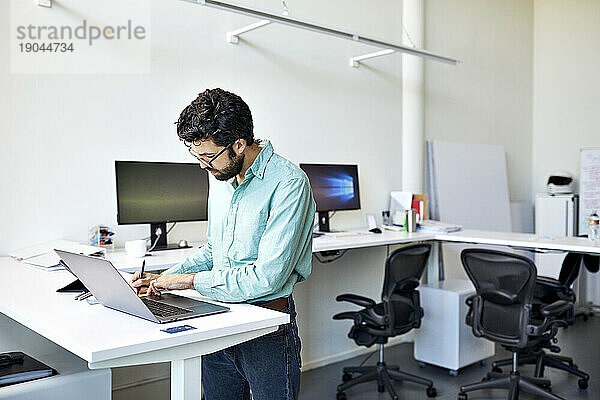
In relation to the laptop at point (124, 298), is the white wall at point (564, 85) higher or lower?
higher

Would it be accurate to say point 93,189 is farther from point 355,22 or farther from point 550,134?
point 550,134

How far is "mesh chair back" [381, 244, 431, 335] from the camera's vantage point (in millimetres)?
3521

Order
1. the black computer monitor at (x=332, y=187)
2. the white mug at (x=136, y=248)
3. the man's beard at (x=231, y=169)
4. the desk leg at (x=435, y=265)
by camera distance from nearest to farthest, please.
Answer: the man's beard at (x=231, y=169), the white mug at (x=136, y=248), the black computer monitor at (x=332, y=187), the desk leg at (x=435, y=265)

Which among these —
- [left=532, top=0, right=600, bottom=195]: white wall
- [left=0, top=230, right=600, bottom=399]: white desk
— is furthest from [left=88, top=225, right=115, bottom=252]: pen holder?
[left=532, top=0, right=600, bottom=195]: white wall

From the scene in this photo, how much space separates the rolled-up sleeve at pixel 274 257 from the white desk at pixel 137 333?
8 cm

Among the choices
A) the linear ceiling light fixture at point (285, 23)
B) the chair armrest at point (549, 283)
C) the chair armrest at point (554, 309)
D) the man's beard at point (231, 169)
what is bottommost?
the chair armrest at point (554, 309)

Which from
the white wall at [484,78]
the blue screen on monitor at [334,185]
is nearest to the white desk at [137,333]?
the blue screen on monitor at [334,185]

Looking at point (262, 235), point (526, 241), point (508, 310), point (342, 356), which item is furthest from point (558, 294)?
point (262, 235)

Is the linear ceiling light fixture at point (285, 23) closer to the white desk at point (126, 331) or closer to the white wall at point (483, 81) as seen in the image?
the white wall at point (483, 81)

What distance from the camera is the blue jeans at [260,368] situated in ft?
5.97

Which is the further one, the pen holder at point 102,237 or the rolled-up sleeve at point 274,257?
the pen holder at point 102,237

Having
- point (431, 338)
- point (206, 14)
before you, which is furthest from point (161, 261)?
point (431, 338)

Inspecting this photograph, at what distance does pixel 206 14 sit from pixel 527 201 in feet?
15.2

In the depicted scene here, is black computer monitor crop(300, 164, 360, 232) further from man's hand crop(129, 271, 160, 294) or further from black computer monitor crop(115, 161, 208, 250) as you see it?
man's hand crop(129, 271, 160, 294)
